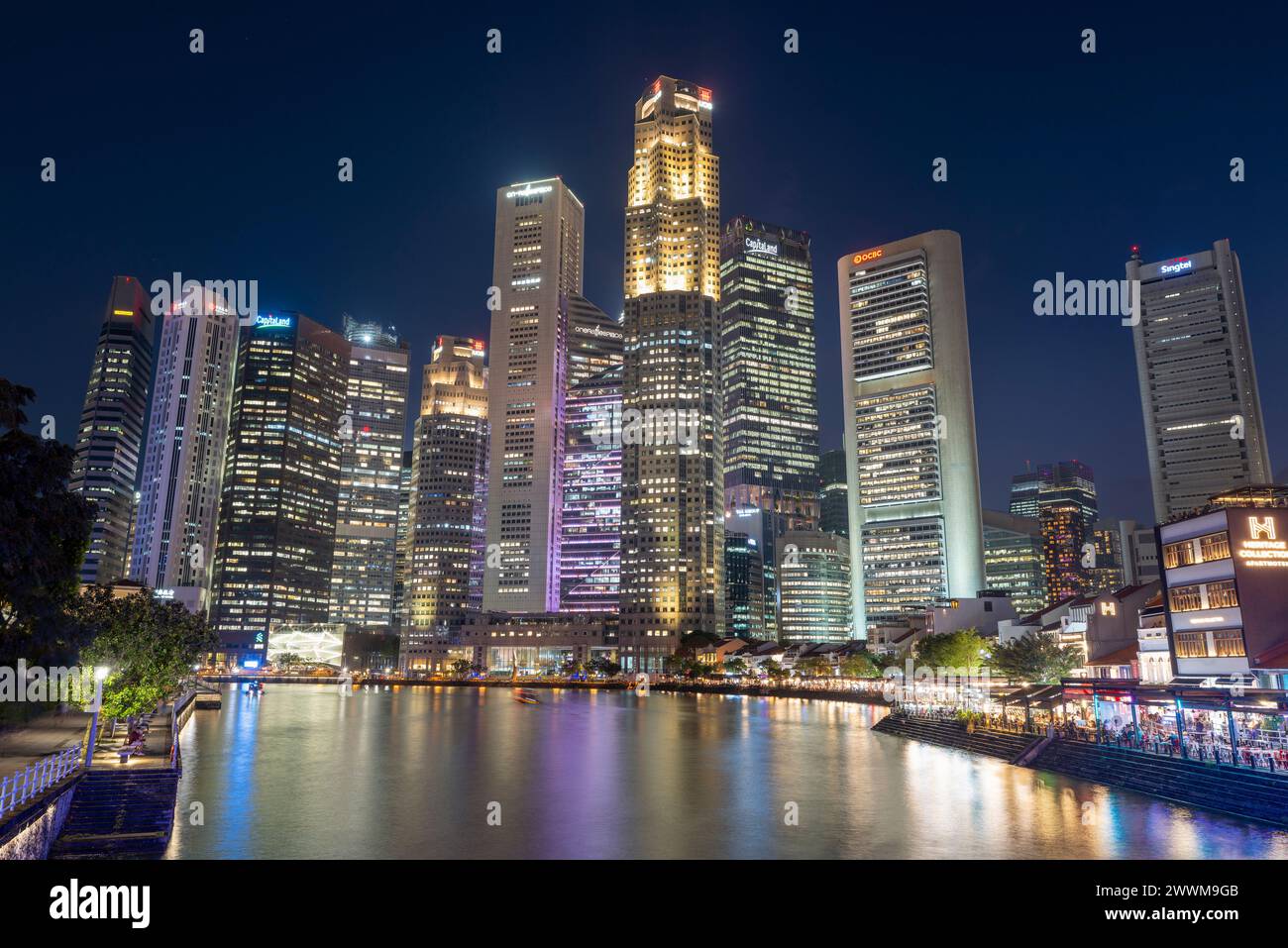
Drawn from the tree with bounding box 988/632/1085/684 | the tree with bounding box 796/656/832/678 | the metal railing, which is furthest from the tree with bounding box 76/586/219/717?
the tree with bounding box 796/656/832/678

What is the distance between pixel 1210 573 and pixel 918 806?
127ft

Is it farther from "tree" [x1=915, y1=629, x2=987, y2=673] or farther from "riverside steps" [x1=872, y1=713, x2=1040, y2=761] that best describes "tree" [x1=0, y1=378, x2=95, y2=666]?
"tree" [x1=915, y1=629, x2=987, y2=673]

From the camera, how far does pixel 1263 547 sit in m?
59.2

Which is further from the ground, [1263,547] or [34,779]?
[1263,547]

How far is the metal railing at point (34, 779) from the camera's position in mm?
26438

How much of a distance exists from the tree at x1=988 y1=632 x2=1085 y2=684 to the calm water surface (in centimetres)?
2548

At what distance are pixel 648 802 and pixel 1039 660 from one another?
6608cm

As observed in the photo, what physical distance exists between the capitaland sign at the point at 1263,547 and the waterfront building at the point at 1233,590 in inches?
2.3

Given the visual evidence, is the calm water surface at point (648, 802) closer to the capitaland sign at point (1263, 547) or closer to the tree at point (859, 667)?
the capitaland sign at point (1263, 547)

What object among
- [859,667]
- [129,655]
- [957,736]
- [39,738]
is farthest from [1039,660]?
[39,738]

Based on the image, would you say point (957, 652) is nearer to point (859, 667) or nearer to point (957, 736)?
point (859, 667)
